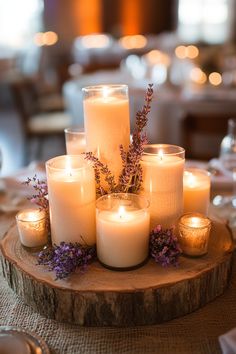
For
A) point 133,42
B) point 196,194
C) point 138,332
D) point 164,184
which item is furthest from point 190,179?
point 133,42

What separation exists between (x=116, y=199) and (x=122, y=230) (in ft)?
0.25

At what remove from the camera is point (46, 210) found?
3.18ft

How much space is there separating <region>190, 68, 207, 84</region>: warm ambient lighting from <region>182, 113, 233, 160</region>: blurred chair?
12.1 inches

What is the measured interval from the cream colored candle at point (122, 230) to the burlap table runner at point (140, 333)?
14 centimetres

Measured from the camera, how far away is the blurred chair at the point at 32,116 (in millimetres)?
3012

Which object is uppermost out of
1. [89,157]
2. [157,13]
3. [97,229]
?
[157,13]

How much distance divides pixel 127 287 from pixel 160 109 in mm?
2067

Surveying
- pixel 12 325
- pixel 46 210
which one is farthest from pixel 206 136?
pixel 12 325

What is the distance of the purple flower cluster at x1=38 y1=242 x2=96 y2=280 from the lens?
850mm

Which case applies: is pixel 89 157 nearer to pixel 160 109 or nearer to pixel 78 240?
pixel 78 240

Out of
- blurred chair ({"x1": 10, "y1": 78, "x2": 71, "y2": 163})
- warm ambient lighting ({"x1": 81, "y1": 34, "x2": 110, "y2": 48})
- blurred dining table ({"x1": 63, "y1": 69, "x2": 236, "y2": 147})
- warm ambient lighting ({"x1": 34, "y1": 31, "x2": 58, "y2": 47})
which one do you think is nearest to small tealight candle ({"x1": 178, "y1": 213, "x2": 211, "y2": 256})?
blurred dining table ({"x1": 63, "y1": 69, "x2": 236, "y2": 147})

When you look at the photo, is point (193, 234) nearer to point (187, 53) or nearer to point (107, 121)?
point (107, 121)

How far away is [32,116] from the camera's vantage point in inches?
129

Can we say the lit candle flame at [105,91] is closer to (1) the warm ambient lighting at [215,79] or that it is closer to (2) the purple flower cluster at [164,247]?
(2) the purple flower cluster at [164,247]
